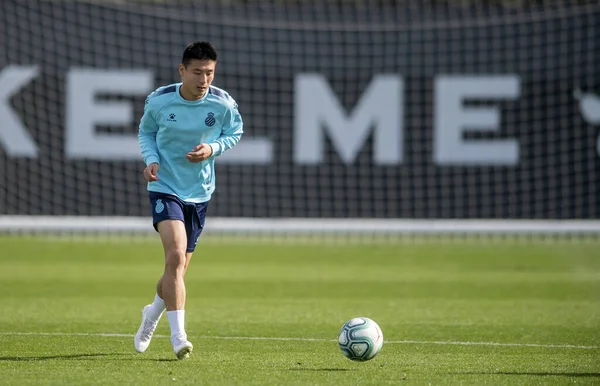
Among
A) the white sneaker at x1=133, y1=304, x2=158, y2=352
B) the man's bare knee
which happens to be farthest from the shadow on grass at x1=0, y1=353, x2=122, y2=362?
the man's bare knee

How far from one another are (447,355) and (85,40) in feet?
59.7

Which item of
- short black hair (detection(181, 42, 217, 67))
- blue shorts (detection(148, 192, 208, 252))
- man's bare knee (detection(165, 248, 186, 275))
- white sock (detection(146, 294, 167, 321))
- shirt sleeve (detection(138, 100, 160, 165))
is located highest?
short black hair (detection(181, 42, 217, 67))

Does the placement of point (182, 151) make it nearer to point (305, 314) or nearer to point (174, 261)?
point (174, 261)

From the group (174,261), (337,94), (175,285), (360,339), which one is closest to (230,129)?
(174,261)

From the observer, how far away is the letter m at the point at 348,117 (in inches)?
931

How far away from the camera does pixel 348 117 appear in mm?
23828

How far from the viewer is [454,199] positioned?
2430 cm

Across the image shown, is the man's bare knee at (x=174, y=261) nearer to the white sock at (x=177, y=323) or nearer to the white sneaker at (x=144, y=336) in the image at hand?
the white sock at (x=177, y=323)

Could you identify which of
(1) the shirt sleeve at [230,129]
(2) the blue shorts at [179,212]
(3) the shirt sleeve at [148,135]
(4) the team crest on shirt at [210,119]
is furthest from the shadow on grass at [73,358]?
(4) the team crest on shirt at [210,119]

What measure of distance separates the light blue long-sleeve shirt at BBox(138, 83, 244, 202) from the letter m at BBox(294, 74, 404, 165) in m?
15.6

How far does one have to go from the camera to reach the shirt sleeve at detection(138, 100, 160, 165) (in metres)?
7.97

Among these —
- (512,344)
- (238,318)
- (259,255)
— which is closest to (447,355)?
(512,344)

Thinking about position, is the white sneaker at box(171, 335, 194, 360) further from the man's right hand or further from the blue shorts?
the man's right hand

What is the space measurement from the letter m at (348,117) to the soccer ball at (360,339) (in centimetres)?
1639
